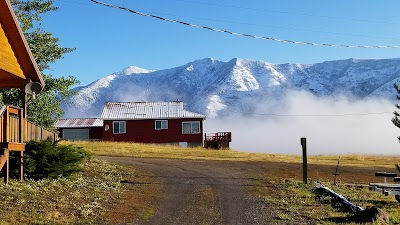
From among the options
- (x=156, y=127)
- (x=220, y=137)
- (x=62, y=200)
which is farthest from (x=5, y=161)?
(x=220, y=137)

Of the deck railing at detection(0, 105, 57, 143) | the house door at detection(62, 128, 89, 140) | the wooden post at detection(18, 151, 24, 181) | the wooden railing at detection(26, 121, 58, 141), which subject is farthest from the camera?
the house door at detection(62, 128, 89, 140)

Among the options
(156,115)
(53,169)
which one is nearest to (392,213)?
(53,169)

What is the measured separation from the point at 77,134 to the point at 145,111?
11.9 m

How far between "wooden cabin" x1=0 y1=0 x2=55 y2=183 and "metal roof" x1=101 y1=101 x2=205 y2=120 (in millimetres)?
35591

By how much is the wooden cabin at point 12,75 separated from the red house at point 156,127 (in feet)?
116

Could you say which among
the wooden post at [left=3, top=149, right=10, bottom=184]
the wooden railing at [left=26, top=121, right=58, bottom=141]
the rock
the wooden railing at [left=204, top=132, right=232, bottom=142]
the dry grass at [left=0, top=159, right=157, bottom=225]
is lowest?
the rock

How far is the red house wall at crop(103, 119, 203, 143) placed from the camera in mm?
53281

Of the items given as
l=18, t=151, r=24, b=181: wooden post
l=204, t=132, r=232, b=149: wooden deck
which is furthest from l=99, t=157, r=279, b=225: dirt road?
l=204, t=132, r=232, b=149: wooden deck

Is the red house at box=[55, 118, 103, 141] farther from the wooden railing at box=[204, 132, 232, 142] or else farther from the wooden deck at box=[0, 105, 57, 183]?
the wooden deck at box=[0, 105, 57, 183]

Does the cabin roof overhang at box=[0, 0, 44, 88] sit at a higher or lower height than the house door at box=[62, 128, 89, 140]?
higher

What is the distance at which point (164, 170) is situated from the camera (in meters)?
22.0

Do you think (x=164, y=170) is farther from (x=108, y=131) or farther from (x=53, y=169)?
(x=108, y=131)

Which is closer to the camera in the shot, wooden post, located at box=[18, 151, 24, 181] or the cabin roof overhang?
the cabin roof overhang

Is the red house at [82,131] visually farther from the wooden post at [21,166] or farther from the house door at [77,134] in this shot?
the wooden post at [21,166]
